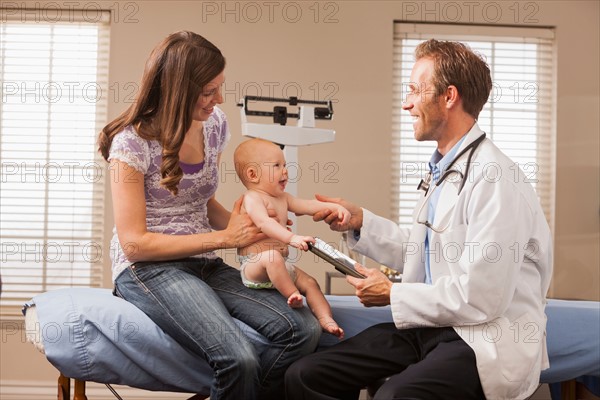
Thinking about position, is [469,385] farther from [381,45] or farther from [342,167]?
[381,45]

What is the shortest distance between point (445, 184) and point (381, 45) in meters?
2.35

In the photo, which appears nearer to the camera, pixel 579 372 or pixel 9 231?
pixel 579 372

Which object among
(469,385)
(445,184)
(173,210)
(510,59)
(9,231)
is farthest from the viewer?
(510,59)

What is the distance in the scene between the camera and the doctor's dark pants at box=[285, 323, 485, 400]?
1654mm

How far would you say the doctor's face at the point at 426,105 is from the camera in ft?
6.47

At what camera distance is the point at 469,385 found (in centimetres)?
169

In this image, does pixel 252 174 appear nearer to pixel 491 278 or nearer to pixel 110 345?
pixel 110 345

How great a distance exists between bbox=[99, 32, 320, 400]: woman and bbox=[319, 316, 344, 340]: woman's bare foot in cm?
6

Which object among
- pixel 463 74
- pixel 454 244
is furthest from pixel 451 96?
pixel 454 244

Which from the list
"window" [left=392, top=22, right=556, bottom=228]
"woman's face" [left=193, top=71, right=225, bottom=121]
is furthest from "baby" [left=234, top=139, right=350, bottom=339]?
"window" [left=392, top=22, right=556, bottom=228]

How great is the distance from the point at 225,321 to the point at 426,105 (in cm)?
74

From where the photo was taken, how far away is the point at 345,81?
4.09 metres

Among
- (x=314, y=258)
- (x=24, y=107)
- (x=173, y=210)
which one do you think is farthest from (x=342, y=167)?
(x=173, y=210)

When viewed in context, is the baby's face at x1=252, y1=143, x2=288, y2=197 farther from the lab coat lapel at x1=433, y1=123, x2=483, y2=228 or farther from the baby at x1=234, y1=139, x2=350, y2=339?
the lab coat lapel at x1=433, y1=123, x2=483, y2=228
